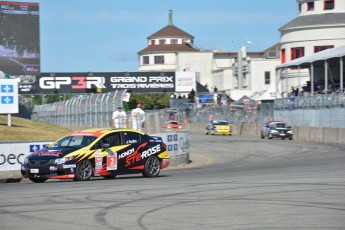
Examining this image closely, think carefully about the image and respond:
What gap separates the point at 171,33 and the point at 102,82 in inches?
2399

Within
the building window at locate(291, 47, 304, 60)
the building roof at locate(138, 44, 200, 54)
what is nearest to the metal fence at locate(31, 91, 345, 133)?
the building window at locate(291, 47, 304, 60)

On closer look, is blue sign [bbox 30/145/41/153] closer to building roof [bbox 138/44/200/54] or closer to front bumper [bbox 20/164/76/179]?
front bumper [bbox 20/164/76/179]

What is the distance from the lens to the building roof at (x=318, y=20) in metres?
77.0

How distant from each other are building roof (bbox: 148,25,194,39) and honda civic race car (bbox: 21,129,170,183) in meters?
119

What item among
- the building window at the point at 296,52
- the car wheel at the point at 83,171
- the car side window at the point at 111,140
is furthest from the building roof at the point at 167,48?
the car wheel at the point at 83,171

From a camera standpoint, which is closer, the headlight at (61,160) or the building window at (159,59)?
the headlight at (61,160)

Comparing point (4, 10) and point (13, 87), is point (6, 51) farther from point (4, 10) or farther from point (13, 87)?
point (13, 87)

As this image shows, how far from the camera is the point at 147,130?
32.0 metres

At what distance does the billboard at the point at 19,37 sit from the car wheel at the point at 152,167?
107 feet

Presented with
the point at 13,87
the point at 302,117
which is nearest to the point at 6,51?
the point at 13,87

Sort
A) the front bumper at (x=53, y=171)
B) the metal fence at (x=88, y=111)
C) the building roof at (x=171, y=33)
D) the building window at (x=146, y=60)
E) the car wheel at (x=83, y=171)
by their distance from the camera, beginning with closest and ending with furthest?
the front bumper at (x=53, y=171), the car wheel at (x=83, y=171), the metal fence at (x=88, y=111), the building window at (x=146, y=60), the building roof at (x=171, y=33)

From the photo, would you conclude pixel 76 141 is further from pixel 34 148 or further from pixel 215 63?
pixel 215 63

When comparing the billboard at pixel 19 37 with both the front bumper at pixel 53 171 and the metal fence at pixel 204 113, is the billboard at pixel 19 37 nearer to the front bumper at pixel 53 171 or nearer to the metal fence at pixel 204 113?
the metal fence at pixel 204 113

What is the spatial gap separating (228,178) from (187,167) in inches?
327
